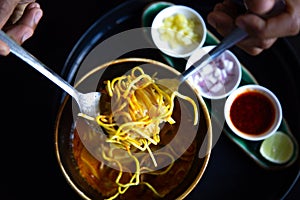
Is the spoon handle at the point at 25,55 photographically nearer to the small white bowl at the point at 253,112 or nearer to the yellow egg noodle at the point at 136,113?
the yellow egg noodle at the point at 136,113

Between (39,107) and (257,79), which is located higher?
(39,107)

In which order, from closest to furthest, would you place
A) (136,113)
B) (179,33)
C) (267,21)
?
(267,21) → (136,113) → (179,33)

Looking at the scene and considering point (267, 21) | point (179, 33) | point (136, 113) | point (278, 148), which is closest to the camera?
point (267, 21)

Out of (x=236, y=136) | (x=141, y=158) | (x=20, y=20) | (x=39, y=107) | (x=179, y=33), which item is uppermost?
(x=20, y=20)

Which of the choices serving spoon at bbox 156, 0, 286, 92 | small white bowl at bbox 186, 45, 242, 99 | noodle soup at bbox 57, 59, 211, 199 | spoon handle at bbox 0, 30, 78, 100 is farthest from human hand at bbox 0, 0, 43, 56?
small white bowl at bbox 186, 45, 242, 99

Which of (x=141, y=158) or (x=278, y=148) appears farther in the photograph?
(x=278, y=148)

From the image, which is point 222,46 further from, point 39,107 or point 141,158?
point 39,107

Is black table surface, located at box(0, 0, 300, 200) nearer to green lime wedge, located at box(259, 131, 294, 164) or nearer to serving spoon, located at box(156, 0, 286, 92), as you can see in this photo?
green lime wedge, located at box(259, 131, 294, 164)

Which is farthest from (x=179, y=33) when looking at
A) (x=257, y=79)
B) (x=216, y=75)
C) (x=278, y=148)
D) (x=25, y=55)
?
(x=25, y=55)

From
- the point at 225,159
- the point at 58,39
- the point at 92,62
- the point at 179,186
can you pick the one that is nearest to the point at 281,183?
the point at 225,159
